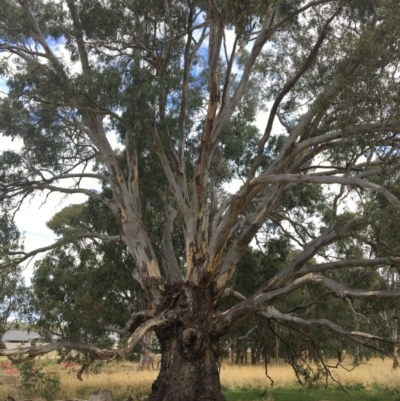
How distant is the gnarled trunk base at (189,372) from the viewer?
30.3ft

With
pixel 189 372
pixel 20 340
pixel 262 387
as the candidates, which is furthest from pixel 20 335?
pixel 189 372

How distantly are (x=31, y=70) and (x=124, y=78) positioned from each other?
6.19 feet

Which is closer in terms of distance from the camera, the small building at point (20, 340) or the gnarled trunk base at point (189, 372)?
the gnarled trunk base at point (189, 372)

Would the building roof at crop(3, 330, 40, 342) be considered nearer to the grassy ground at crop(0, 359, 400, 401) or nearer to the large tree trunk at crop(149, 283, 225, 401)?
the grassy ground at crop(0, 359, 400, 401)

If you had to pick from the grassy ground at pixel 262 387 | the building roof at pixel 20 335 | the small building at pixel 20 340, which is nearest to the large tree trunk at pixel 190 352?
the small building at pixel 20 340

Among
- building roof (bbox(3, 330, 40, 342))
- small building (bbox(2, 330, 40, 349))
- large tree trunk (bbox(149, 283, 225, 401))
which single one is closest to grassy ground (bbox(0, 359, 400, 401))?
small building (bbox(2, 330, 40, 349))

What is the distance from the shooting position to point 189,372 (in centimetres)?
939

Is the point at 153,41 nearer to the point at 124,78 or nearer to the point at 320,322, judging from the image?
the point at 124,78

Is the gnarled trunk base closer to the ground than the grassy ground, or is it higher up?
higher up

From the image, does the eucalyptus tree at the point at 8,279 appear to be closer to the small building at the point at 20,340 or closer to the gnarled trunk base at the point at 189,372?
the small building at the point at 20,340

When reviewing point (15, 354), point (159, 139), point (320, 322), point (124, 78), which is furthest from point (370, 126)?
point (15, 354)

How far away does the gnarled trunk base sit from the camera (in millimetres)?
9227

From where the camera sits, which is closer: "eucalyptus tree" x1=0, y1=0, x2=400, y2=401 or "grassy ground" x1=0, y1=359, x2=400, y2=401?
"eucalyptus tree" x1=0, y1=0, x2=400, y2=401

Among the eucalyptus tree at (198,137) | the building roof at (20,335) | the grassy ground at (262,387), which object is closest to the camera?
the eucalyptus tree at (198,137)
